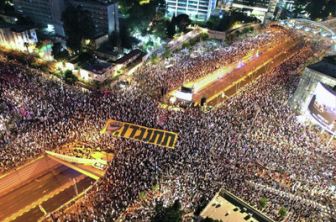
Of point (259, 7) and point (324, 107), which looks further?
point (259, 7)

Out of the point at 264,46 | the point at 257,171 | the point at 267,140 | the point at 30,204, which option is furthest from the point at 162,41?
the point at 30,204

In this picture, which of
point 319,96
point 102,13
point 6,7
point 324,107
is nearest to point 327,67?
point 319,96

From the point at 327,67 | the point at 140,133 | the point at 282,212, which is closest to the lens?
the point at 282,212

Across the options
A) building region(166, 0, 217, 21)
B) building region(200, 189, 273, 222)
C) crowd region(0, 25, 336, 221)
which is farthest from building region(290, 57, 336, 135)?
building region(166, 0, 217, 21)

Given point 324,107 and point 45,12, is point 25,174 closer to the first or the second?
point 324,107

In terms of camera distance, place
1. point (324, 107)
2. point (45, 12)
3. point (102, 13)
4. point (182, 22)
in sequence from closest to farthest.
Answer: point (324, 107) < point (102, 13) < point (45, 12) < point (182, 22)

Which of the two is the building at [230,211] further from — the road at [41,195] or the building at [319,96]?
the building at [319,96]
